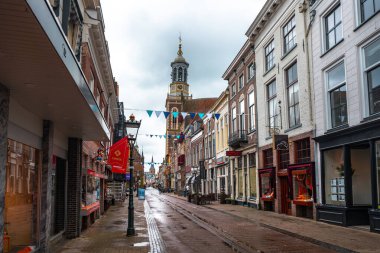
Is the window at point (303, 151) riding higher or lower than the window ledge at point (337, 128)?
lower

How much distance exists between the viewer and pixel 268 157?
25.1 m

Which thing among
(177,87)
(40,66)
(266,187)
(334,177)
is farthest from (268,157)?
(177,87)

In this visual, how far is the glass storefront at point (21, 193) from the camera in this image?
27.3ft

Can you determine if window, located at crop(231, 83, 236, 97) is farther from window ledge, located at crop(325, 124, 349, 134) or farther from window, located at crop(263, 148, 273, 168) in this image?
window ledge, located at crop(325, 124, 349, 134)

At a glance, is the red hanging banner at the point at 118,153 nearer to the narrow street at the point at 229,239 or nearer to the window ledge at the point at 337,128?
the narrow street at the point at 229,239

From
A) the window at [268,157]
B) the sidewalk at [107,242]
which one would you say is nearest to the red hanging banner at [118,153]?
the sidewalk at [107,242]

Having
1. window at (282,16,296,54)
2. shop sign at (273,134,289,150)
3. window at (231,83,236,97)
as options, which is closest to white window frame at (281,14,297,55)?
window at (282,16,296,54)

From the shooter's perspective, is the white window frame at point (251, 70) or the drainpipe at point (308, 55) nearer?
the drainpipe at point (308, 55)

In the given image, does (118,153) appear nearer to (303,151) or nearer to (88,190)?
(88,190)

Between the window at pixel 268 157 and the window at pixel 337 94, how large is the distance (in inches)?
314

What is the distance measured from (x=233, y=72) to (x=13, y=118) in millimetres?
25961

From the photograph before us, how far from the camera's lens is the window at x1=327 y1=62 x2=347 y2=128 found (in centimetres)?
1599

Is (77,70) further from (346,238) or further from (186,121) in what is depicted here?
(186,121)

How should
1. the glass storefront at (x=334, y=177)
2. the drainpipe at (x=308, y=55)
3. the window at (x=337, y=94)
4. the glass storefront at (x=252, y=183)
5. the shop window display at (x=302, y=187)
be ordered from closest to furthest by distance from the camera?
the window at (x=337, y=94), the glass storefront at (x=334, y=177), the drainpipe at (x=308, y=55), the shop window display at (x=302, y=187), the glass storefront at (x=252, y=183)
